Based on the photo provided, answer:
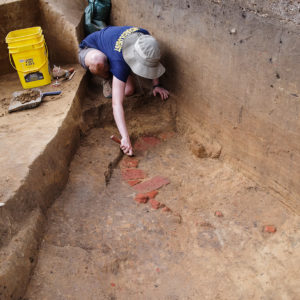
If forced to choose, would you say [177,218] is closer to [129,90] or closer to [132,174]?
[132,174]

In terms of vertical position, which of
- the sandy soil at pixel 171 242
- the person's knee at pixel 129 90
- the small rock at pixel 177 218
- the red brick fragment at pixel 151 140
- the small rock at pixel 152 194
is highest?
the person's knee at pixel 129 90

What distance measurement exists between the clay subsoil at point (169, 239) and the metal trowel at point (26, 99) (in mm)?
597

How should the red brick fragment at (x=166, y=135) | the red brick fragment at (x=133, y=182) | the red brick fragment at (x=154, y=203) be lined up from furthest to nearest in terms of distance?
the red brick fragment at (x=166, y=135) → the red brick fragment at (x=133, y=182) → the red brick fragment at (x=154, y=203)

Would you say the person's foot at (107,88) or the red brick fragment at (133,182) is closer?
the red brick fragment at (133,182)

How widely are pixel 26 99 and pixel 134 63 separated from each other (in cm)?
102

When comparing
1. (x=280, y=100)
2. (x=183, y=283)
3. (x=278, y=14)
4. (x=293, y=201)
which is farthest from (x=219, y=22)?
(x=183, y=283)

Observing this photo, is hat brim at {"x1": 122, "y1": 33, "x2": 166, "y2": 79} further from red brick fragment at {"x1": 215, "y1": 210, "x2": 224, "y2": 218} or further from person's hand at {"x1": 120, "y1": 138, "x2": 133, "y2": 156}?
red brick fragment at {"x1": 215, "y1": 210, "x2": 224, "y2": 218}

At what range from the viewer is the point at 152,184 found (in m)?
2.85

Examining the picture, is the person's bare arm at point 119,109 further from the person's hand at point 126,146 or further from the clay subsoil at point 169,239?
the clay subsoil at point 169,239

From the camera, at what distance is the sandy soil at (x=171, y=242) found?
206cm


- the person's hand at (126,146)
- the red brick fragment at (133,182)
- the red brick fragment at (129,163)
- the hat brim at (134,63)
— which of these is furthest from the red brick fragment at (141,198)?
the hat brim at (134,63)

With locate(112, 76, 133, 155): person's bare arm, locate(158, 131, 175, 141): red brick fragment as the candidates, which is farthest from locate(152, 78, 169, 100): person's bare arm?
locate(112, 76, 133, 155): person's bare arm

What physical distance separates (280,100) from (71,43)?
2.31m

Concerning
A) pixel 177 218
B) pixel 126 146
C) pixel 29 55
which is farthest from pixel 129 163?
pixel 29 55
